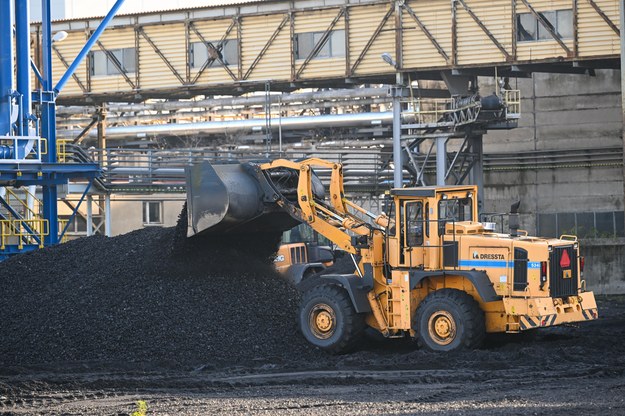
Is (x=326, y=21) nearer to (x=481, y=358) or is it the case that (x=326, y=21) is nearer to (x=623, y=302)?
(x=623, y=302)

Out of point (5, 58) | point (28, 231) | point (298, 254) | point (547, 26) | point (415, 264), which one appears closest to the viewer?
point (415, 264)

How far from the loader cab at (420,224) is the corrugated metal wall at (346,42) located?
15277mm

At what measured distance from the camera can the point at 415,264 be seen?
1750 centimetres

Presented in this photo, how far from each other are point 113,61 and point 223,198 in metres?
21.1

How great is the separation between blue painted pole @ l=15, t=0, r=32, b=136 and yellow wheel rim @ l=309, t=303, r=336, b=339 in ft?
46.8

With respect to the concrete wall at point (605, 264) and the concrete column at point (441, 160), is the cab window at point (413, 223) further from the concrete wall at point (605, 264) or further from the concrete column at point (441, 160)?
the concrete wall at point (605, 264)

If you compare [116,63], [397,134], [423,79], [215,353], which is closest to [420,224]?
[215,353]

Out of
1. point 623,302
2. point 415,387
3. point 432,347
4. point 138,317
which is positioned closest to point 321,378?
point 415,387

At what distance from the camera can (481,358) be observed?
1617cm

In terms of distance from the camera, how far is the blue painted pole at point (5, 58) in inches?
1147

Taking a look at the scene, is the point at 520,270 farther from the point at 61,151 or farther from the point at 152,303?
the point at 61,151

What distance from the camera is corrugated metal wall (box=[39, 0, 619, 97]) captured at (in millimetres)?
31797

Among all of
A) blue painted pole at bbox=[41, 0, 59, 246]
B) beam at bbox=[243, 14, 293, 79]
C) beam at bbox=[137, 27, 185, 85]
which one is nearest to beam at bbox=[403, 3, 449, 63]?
beam at bbox=[243, 14, 293, 79]

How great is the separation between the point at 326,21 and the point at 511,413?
24410 millimetres
